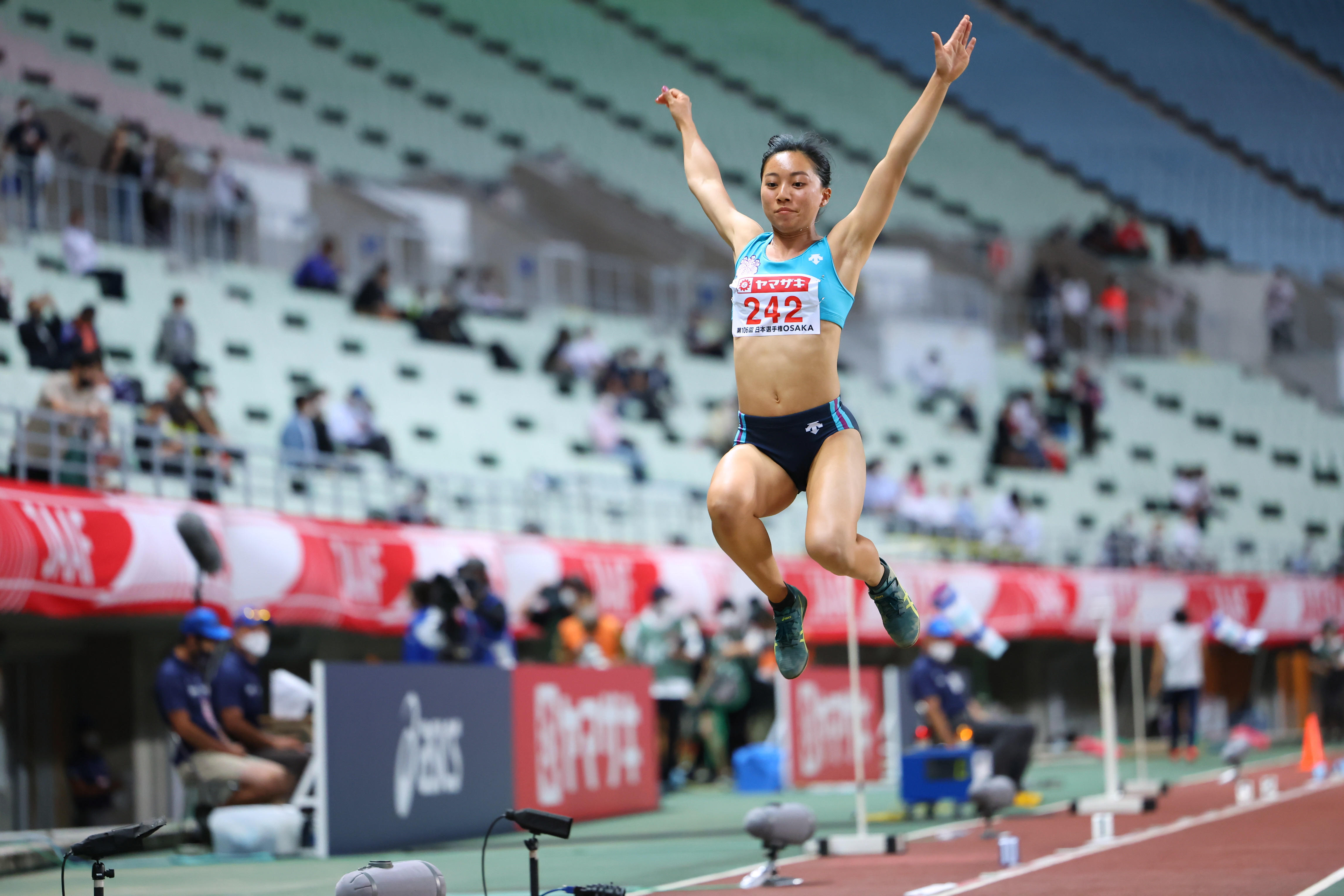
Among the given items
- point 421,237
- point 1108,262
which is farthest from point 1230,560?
point 421,237

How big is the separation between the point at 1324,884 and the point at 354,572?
913 cm

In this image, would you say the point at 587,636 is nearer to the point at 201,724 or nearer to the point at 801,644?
the point at 201,724

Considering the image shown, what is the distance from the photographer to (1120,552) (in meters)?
26.8

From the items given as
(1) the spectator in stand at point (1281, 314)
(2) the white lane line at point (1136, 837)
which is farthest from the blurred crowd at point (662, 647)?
(1) the spectator in stand at point (1281, 314)

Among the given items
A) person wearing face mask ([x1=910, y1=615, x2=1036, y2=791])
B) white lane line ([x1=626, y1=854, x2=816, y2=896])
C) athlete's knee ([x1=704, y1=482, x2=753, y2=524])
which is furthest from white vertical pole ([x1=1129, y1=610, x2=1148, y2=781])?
athlete's knee ([x1=704, y1=482, x2=753, y2=524])

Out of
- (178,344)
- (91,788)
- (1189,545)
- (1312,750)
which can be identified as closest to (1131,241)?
(1189,545)

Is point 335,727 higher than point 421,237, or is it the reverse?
point 421,237

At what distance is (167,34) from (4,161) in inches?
400

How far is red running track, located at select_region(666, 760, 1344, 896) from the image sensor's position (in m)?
7.86

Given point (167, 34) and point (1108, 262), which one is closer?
point (167, 34)

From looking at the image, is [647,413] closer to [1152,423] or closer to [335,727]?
[1152,423]

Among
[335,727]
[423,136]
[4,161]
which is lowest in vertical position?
[335,727]

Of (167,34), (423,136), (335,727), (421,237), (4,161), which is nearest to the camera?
(335,727)

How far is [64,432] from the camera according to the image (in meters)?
13.9
